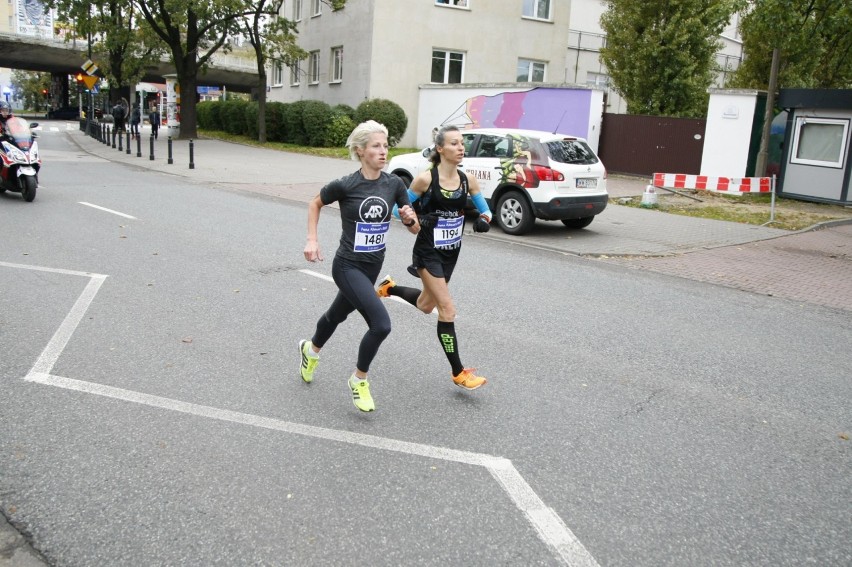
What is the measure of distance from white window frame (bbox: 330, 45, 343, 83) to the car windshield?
78.6 feet

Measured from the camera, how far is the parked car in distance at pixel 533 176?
38.2 ft

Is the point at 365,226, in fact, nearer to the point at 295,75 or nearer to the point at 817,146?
the point at 817,146

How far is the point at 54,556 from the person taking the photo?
2.93 metres

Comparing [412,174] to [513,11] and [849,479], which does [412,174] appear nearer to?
[849,479]

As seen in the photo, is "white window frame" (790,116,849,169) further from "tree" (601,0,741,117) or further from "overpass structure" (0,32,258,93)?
"overpass structure" (0,32,258,93)

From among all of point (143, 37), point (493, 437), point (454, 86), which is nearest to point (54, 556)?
point (493, 437)

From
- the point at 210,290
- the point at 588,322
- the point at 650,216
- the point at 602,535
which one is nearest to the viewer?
the point at 602,535

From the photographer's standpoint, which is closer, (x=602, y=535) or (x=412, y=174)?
(x=602, y=535)

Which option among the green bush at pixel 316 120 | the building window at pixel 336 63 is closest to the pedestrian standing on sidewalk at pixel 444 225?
the green bush at pixel 316 120

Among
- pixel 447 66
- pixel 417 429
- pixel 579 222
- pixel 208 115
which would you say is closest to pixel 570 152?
pixel 579 222

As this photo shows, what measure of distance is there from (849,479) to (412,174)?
1049 centimetres

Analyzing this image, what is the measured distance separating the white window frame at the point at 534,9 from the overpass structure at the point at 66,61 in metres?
26.6

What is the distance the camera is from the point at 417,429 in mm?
4254

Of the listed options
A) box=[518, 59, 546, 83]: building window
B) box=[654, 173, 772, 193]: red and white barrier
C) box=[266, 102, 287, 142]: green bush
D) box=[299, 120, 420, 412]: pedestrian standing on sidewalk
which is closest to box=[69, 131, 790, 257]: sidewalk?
box=[654, 173, 772, 193]: red and white barrier
